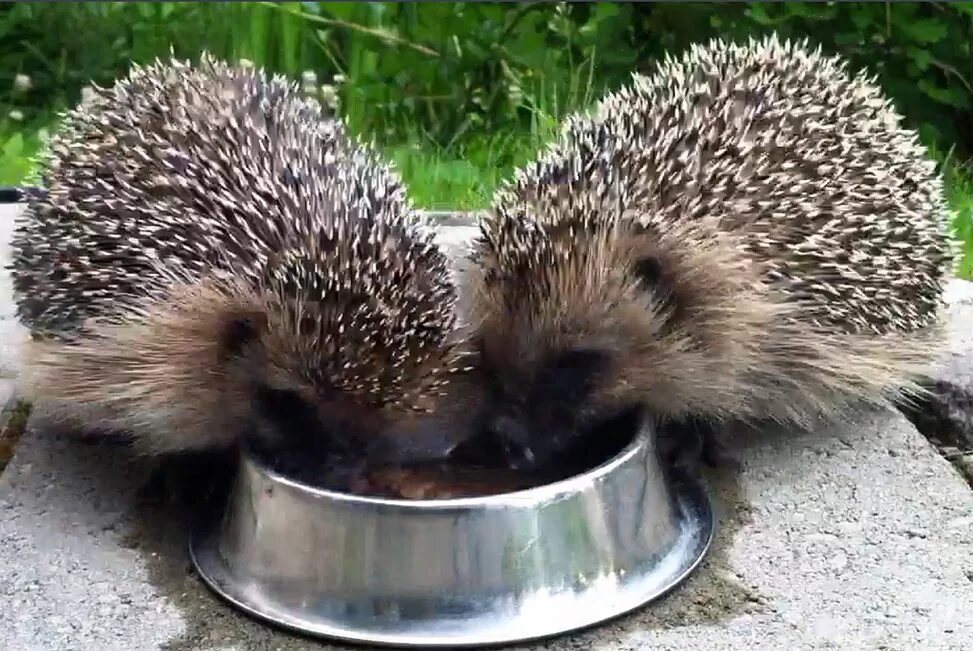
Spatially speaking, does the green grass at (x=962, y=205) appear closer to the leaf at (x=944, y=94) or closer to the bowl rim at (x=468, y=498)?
the leaf at (x=944, y=94)

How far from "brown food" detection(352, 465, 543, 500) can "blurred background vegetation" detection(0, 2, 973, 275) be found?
4.77 feet

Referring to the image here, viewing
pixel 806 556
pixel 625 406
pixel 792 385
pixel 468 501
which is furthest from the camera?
pixel 792 385

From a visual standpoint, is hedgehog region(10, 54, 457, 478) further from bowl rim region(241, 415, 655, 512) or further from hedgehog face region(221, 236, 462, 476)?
bowl rim region(241, 415, 655, 512)

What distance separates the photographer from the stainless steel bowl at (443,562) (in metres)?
1.63

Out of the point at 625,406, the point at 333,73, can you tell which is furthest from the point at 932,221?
the point at 333,73

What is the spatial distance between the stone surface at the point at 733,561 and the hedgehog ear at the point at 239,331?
11.1 inches

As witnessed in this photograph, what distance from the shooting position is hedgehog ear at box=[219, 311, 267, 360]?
1841 mm

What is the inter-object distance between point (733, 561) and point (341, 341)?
2.14 ft

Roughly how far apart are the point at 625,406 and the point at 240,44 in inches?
133

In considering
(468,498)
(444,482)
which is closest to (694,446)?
(444,482)

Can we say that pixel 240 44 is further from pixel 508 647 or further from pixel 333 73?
pixel 508 647

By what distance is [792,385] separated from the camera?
225 centimetres

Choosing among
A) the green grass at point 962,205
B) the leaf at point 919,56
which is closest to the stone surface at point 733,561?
the green grass at point 962,205

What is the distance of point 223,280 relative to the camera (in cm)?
189
